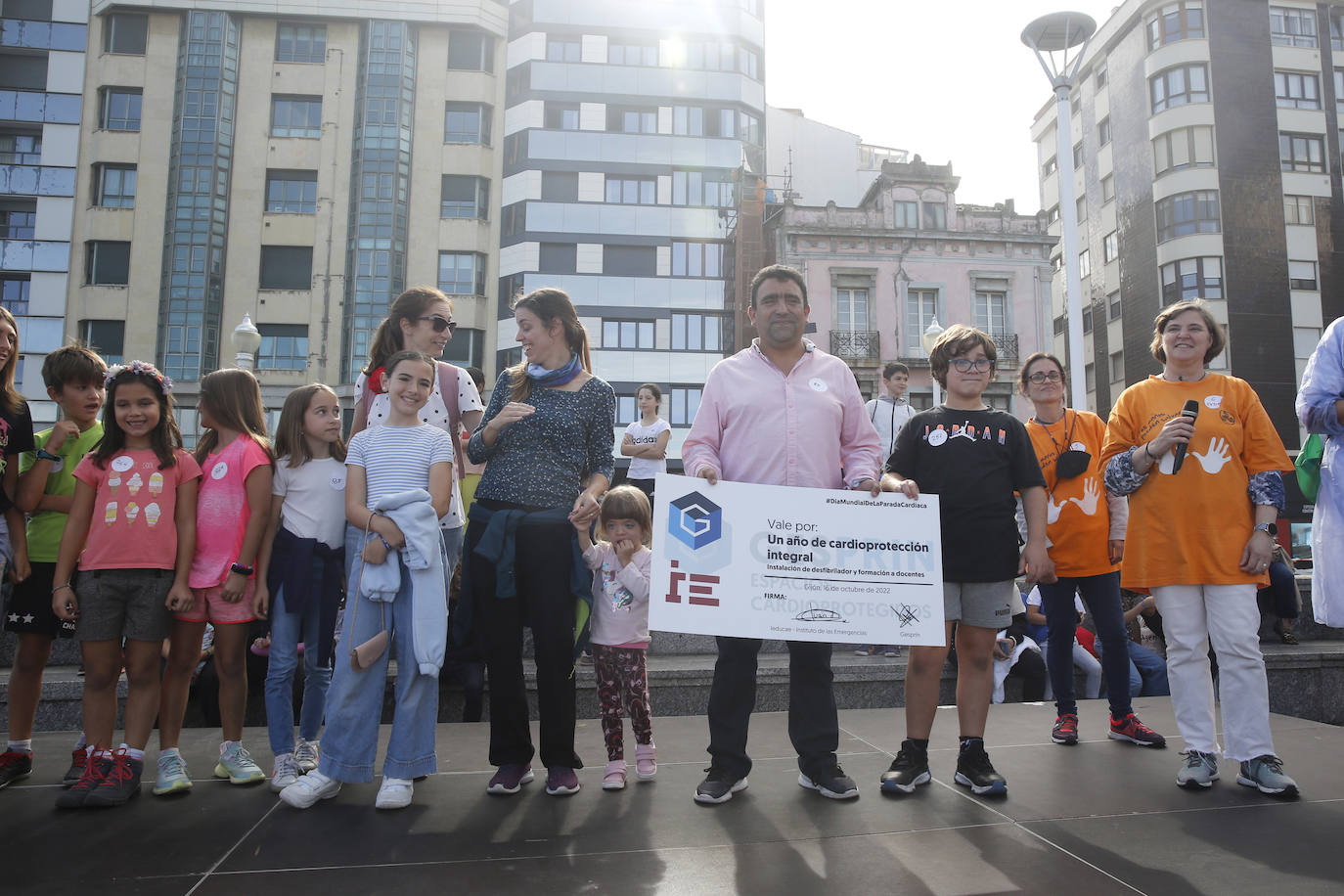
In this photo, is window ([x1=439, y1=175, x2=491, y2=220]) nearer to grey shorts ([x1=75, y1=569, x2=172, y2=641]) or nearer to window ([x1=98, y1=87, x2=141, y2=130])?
window ([x1=98, y1=87, x2=141, y2=130])

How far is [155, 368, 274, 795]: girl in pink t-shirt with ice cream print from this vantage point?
392 centimetres

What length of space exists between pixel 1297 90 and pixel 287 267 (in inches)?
1462

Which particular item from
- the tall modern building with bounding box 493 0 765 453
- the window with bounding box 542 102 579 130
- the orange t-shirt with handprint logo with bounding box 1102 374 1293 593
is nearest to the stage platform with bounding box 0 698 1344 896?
the orange t-shirt with handprint logo with bounding box 1102 374 1293 593

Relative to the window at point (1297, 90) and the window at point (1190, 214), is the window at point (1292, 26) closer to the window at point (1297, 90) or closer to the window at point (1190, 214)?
the window at point (1297, 90)

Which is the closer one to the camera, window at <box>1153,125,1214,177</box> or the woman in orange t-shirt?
the woman in orange t-shirt

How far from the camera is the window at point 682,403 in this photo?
1236 inches

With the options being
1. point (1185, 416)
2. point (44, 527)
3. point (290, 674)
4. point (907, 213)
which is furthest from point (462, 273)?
point (1185, 416)

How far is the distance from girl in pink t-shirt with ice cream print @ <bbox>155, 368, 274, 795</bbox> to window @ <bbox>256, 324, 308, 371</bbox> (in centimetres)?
2796

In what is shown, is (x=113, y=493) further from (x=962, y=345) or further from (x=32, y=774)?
(x=962, y=345)

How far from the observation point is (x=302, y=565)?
13.0 ft

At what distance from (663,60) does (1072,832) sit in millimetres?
34100

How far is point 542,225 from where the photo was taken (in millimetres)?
31500

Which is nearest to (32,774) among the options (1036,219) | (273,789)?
(273,789)

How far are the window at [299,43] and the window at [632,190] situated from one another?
10846mm
